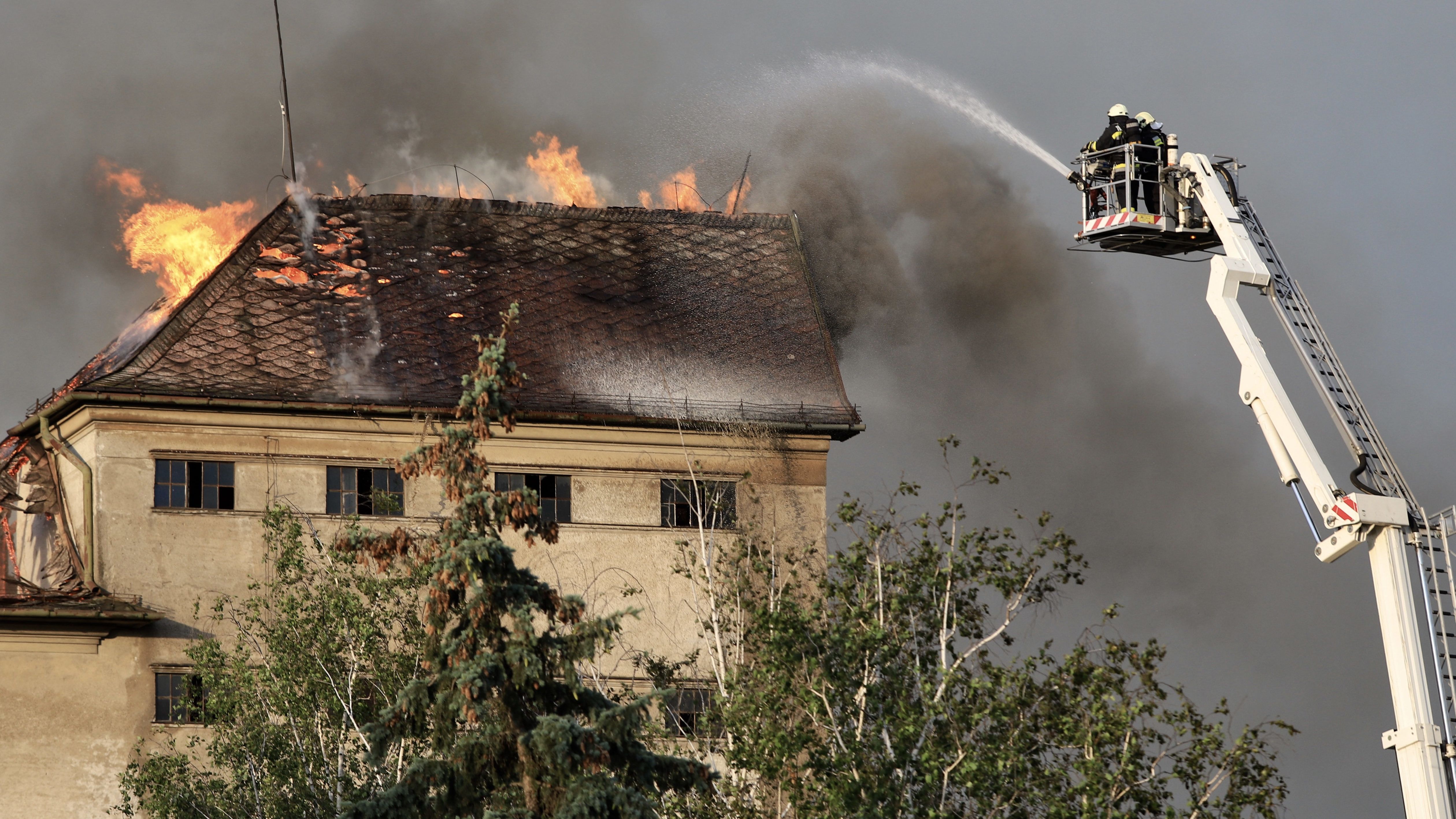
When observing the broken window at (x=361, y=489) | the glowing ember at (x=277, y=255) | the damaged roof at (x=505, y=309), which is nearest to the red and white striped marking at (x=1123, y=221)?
the damaged roof at (x=505, y=309)

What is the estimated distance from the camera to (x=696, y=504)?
31.0 metres

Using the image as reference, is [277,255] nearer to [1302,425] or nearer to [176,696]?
[176,696]

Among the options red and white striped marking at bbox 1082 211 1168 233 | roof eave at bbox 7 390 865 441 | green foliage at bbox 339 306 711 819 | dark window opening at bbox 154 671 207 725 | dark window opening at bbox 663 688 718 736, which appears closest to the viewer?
green foliage at bbox 339 306 711 819

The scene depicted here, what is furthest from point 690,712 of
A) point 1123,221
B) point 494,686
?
point 494,686

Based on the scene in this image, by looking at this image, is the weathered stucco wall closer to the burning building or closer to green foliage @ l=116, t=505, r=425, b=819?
the burning building

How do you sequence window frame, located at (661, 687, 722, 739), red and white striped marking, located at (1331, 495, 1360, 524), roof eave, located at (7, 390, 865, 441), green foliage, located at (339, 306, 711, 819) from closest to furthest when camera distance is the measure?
green foliage, located at (339, 306, 711, 819) < red and white striped marking, located at (1331, 495, 1360, 524) < window frame, located at (661, 687, 722, 739) < roof eave, located at (7, 390, 865, 441)

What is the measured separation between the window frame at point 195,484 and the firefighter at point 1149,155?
15431mm

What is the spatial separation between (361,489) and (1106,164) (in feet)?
46.0

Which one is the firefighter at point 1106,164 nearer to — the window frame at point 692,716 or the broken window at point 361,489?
the window frame at point 692,716

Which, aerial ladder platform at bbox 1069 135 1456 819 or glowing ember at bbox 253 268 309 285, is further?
glowing ember at bbox 253 268 309 285

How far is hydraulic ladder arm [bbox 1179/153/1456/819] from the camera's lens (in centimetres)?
1894

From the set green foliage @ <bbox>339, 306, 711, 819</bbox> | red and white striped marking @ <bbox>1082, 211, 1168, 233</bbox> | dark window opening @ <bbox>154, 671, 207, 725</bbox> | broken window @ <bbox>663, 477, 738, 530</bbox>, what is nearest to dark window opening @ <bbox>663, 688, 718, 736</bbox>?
broken window @ <bbox>663, 477, 738, 530</bbox>

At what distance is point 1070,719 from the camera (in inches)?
829

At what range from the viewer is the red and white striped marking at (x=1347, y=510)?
64.2 ft
